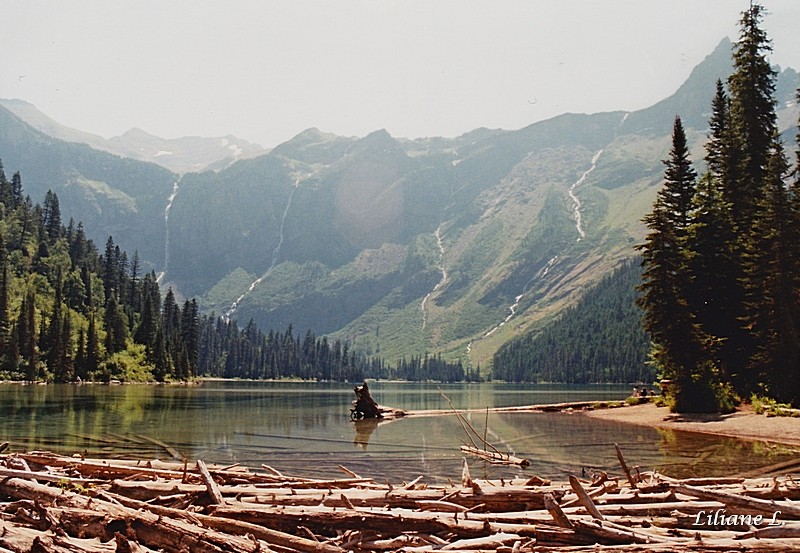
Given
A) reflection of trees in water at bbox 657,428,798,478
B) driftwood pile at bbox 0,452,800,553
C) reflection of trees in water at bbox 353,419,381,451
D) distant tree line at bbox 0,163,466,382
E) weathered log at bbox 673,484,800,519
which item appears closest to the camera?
driftwood pile at bbox 0,452,800,553

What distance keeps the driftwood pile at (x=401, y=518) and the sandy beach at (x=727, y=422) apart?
2481 centimetres

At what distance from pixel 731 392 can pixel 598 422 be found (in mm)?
9414

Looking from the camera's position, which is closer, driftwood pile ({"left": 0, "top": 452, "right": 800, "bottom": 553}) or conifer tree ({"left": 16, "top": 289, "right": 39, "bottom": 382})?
driftwood pile ({"left": 0, "top": 452, "right": 800, "bottom": 553})

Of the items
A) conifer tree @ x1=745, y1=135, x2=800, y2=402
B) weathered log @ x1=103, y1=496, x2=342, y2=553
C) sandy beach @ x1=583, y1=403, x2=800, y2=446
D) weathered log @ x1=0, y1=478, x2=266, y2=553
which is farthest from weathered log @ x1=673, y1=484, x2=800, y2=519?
conifer tree @ x1=745, y1=135, x2=800, y2=402

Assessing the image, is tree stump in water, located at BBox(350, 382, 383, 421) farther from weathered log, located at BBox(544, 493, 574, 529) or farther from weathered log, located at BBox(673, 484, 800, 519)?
weathered log, located at BBox(544, 493, 574, 529)

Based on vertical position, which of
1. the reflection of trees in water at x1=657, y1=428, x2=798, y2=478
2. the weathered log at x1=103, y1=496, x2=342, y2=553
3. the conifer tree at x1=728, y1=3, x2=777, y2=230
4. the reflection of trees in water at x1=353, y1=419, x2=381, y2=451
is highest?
the conifer tree at x1=728, y1=3, x2=777, y2=230

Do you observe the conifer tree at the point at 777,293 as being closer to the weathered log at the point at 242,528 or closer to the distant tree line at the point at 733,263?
the distant tree line at the point at 733,263

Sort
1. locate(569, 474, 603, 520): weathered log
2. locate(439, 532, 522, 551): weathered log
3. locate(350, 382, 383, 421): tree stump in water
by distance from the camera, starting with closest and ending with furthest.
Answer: locate(439, 532, 522, 551): weathered log < locate(569, 474, 603, 520): weathered log < locate(350, 382, 383, 421): tree stump in water

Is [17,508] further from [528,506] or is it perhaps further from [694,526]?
[694,526]

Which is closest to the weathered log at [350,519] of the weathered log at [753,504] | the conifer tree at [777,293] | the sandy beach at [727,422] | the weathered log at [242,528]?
the weathered log at [242,528]

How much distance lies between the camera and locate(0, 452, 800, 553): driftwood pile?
33.2 feet

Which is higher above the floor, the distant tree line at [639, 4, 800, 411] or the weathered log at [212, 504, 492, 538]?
the distant tree line at [639, 4, 800, 411]

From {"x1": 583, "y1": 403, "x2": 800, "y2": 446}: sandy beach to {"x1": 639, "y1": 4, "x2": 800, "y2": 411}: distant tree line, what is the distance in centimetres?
237

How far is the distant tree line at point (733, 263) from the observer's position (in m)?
44.7
